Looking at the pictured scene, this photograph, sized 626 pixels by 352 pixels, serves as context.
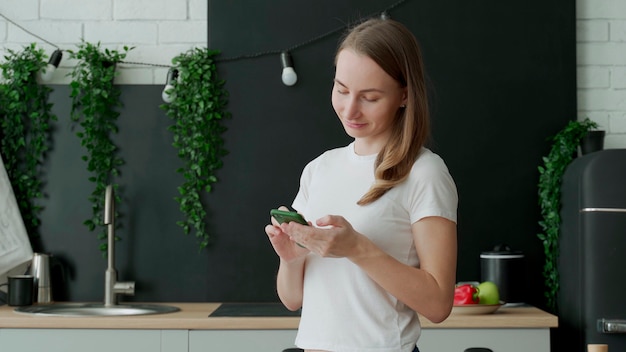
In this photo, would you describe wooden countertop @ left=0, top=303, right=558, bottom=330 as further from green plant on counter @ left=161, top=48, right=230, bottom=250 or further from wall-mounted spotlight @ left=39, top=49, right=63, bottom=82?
wall-mounted spotlight @ left=39, top=49, right=63, bottom=82

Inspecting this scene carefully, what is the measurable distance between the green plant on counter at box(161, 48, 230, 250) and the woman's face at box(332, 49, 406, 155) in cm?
186

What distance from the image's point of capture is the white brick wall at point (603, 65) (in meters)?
3.34

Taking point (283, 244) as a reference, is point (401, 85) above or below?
above

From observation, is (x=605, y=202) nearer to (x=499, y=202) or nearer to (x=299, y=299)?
(x=499, y=202)

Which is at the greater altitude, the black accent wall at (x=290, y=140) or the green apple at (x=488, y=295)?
the black accent wall at (x=290, y=140)

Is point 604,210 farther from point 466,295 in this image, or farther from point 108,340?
point 108,340

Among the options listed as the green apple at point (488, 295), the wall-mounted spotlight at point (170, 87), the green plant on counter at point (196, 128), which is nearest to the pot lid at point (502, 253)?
the green apple at point (488, 295)

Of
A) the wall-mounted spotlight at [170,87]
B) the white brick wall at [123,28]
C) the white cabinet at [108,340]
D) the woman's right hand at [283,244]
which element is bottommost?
the white cabinet at [108,340]

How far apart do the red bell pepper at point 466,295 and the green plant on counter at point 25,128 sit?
1.65 metres

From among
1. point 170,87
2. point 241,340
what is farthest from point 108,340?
point 170,87

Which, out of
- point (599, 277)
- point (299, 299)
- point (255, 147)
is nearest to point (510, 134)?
point (599, 277)

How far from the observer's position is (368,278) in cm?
144

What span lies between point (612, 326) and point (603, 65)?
1.12m

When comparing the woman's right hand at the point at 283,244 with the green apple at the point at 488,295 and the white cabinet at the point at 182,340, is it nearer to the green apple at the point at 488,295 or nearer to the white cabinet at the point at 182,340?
the white cabinet at the point at 182,340
